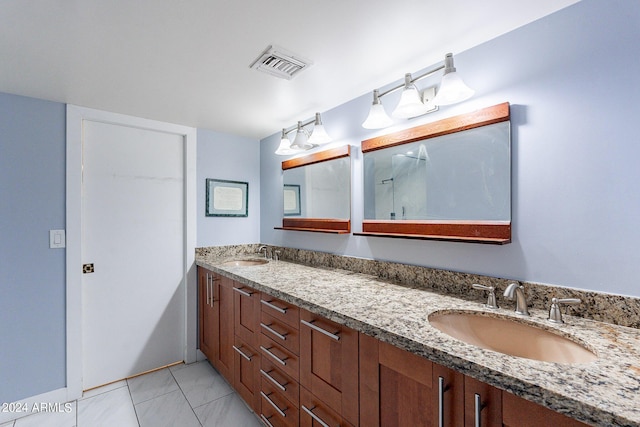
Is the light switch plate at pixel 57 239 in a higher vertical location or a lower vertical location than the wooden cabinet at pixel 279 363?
higher

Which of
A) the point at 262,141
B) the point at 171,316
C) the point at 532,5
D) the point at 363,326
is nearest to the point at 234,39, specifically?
the point at 532,5

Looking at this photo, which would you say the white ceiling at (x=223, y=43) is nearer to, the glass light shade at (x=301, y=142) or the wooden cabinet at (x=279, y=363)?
the glass light shade at (x=301, y=142)

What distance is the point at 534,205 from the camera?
1.24 metres

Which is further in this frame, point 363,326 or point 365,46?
point 365,46

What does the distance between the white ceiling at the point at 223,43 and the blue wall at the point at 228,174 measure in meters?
0.75

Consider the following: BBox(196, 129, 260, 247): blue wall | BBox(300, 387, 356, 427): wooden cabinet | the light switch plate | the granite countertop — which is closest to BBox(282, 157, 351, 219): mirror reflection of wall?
BBox(196, 129, 260, 247): blue wall

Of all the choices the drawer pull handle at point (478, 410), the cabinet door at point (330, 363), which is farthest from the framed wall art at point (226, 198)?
the drawer pull handle at point (478, 410)

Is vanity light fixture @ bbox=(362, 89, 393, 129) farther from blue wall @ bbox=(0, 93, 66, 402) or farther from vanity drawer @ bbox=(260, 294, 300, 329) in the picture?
blue wall @ bbox=(0, 93, 66, 402)

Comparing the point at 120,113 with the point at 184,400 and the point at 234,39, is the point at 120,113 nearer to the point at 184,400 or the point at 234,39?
the point at 234,39

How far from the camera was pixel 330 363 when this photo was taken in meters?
1.25

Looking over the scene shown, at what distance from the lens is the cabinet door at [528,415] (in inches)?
26.1

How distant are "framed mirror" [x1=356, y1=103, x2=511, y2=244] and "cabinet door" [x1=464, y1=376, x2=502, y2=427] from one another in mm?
677

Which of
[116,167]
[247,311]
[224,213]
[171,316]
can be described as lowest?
[171,316]

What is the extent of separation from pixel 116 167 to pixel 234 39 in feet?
5.41
